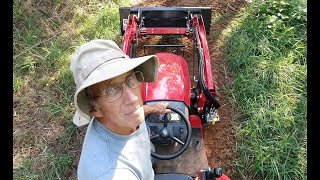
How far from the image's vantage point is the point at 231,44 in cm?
453

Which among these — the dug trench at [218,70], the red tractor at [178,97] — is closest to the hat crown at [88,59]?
the red tractor at [178,97]

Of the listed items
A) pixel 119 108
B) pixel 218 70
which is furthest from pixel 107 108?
pixel 218 70

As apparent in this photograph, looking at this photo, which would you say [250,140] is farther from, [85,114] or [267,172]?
[85,114]

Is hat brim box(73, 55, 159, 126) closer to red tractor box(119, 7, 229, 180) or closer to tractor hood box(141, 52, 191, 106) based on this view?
red tractor box(119, 7, 229, 180)

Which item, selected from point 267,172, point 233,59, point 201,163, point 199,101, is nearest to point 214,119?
point 199,101

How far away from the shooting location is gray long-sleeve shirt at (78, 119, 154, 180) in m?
1.79

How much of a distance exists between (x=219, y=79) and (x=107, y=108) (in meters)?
2.62

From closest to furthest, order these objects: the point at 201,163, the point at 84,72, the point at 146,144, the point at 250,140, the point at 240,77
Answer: the point at 84,72 < the point at 146,144 < the point at 201,163 < the point at 250,140 < the point at 240,77

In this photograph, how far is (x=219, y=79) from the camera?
14.0ft

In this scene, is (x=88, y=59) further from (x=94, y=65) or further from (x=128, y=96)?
(x=128, y=96)

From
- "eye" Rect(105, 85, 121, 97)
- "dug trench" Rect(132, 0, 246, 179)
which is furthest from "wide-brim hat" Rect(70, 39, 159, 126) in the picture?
"dug trench" Rect(132, 0, 246, 179)

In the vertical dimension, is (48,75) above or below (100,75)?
below
